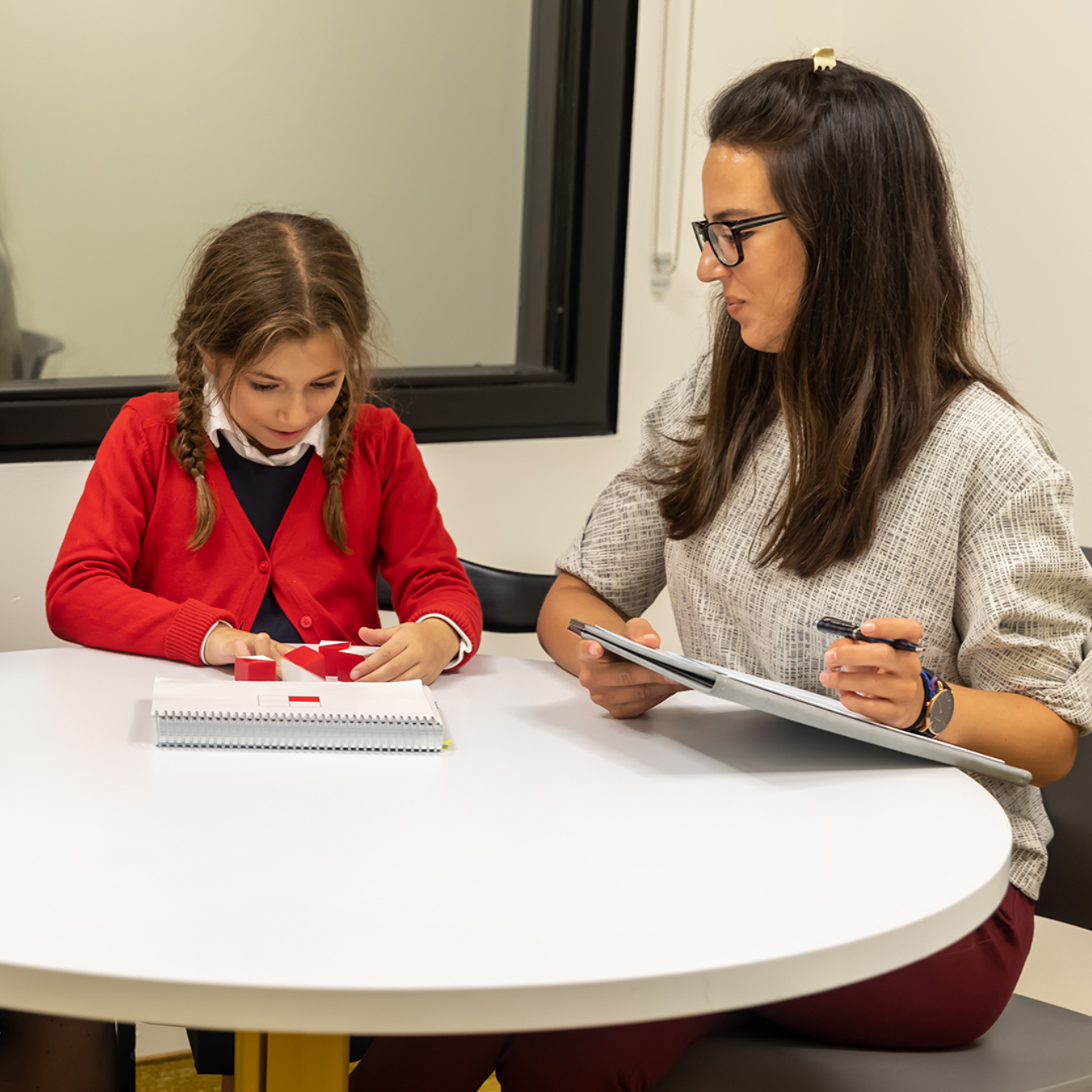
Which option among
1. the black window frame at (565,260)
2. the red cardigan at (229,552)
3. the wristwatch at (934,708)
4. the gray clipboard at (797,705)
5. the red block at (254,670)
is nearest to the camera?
the gray clipboard at (797,705)

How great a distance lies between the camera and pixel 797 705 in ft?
3.10

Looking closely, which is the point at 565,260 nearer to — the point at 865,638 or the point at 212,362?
the point at 212,362

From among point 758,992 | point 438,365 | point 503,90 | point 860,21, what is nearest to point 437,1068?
point 758,992

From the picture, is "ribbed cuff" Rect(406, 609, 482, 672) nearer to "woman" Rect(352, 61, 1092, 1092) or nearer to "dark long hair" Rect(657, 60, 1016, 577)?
"woman" Rect(352, 61, 1092, 1092)

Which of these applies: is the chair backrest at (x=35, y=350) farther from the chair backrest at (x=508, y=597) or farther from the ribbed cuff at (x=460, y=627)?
the ribbed cuff at (x=460, y=627)

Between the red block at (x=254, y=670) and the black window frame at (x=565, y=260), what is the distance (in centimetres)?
95

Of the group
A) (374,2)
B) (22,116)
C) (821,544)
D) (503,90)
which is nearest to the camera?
(821,544)

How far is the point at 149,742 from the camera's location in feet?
3.29

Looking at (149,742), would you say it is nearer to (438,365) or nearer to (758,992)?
(758,992)

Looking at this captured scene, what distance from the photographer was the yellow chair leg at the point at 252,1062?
0.82 metres

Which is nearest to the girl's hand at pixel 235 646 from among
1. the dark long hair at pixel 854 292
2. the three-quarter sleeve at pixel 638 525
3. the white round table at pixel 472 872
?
the white round table at pixel 472 872

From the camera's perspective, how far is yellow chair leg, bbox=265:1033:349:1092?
0.79 meters

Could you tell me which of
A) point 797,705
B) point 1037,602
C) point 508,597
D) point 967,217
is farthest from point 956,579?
point 967,217

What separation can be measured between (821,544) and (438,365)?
1206 mm
